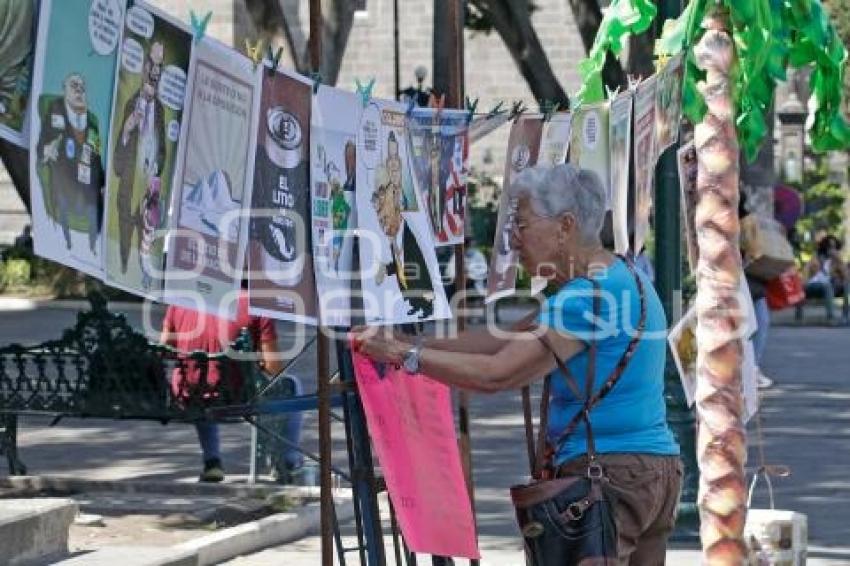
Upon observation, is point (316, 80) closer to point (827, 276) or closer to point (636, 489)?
point (636, 489)

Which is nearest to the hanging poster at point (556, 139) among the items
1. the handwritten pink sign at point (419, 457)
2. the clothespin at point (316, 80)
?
the handwritten pink sign at point (419, 457)

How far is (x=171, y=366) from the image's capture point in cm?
1178

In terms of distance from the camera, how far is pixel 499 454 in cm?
1489

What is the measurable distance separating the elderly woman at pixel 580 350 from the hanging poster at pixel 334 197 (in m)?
0.53

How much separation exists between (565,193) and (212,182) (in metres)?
1.04

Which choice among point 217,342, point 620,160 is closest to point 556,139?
point 620,160

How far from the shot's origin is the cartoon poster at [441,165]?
7609 mm

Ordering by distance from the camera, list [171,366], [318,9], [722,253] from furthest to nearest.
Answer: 1. [171,366]
2. [722,253]
3. [318,9]

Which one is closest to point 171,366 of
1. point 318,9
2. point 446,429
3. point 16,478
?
point 16,478

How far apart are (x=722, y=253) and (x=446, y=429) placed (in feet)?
5.31

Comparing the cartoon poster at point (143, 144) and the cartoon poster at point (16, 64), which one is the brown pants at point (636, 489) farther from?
the cartoon poster at point (16, 64)

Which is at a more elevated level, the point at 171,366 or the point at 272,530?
the point at 171,366

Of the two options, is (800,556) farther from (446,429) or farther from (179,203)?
(179,203)

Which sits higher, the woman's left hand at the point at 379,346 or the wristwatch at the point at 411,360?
the woman's left hand at the point at 379,346
